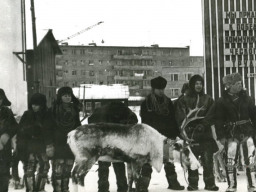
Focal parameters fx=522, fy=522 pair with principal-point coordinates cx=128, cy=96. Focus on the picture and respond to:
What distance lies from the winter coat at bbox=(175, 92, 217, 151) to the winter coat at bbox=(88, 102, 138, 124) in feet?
2.48

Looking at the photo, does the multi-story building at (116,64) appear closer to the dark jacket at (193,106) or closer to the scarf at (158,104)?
the dark jacket at (193,106)

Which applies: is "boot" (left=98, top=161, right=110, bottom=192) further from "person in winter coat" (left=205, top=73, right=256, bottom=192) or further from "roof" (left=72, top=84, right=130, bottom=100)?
"roof" (left=72, top=84, right=130, bottom=100)

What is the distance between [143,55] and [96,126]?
88712mm

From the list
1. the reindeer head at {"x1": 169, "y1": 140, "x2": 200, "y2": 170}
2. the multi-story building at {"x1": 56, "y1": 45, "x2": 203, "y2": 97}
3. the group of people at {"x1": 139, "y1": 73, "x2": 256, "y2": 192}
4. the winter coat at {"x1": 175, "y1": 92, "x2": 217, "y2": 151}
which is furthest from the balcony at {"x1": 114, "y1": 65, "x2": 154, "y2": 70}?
the reindeer head at {"x1": 169, "y1": 140, "x2": 200, "y2": 170}

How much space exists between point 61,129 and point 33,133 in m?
0.39

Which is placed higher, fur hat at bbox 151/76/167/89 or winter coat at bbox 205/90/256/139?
fur hat at bbox 151/76/167/89

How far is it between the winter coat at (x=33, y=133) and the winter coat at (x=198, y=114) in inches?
77.4

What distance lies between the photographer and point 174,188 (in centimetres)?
777

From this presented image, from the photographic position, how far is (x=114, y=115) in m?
7.50

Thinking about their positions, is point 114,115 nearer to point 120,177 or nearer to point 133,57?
point 120,177

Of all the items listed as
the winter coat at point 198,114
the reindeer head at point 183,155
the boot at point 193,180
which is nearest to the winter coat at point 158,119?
the winter coat at point 198,114

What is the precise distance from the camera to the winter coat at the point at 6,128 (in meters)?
6.78

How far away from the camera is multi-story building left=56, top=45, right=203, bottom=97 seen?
93312 mm

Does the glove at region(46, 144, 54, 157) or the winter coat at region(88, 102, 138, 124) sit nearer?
the glove at region(46, 144, 54, 157)
